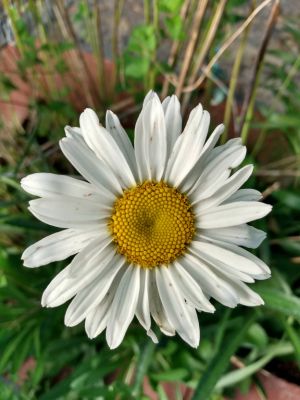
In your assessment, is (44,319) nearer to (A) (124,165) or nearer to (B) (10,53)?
(A) (124,165)

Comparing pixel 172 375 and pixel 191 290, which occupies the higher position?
pixel 191 290

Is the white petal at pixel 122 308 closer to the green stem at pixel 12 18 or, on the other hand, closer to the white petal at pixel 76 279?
the white petal at pixel 76 279

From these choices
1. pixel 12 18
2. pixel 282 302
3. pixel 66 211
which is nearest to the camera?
pixel 66 211

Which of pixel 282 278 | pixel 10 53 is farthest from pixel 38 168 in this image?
pixel 282 278

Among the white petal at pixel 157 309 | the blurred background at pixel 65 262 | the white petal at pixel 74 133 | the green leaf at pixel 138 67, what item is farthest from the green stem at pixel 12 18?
the white petal at pixel 157 309

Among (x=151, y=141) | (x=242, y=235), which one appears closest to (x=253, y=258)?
(x=242, y=235)

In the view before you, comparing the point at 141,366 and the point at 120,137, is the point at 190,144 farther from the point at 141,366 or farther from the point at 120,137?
the point at 141,366
